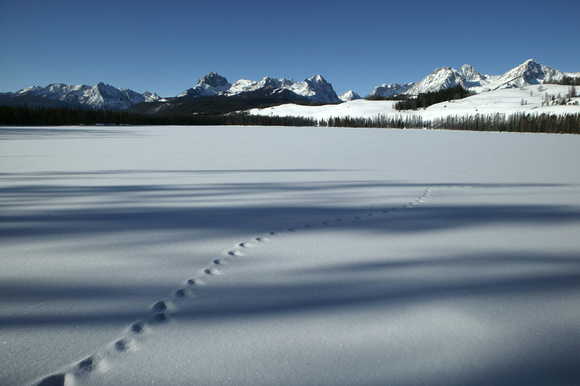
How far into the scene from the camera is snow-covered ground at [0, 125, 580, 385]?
0.75 meters

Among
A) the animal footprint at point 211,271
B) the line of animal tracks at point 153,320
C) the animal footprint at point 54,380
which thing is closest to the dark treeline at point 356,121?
the line of animal tracks at point 153,320

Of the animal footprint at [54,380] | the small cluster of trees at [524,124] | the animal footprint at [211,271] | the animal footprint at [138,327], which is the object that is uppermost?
A: the small cluster of trees at [524,124]

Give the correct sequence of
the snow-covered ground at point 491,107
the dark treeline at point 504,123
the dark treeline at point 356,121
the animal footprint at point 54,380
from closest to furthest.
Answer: the animal footprint at point 54,380, the dark treeline at point 504,123, the dark treeline at point 356,121, the snow-covered ground at point 491,107

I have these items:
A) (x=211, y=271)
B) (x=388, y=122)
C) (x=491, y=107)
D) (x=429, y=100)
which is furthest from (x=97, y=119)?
(x=429, y=100)

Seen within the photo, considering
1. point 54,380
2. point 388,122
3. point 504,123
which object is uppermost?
point 388,122

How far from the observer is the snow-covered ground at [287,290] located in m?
0.75

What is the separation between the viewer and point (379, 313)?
943 millimetres

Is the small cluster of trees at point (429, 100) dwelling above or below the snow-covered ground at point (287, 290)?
above

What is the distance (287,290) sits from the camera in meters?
1.08

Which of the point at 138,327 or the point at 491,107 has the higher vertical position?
the point at 491,107

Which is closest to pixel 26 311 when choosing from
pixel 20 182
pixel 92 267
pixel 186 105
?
pixel 92 267

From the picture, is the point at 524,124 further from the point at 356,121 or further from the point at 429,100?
the point at 429,100

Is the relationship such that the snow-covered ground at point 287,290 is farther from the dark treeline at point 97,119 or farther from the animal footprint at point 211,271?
the dark treeline at point 97,119

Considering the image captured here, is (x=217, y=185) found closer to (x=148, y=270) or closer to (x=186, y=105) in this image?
(x=148, y=270)
